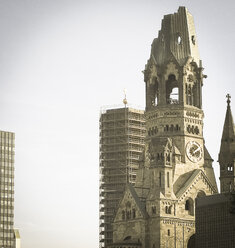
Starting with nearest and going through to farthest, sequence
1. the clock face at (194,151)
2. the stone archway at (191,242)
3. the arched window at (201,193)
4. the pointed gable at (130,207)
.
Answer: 1. the pointed gable at (130,207)
2. the stone archway at (191,242)
3. the arched window at (201,193)
4. the clock face at (194,151)

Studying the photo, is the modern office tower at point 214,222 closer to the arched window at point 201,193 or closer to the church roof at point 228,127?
the arched window at point 201,193

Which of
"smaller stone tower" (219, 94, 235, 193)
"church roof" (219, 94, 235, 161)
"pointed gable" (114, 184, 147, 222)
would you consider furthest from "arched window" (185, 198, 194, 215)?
"church roof" (219, 94, 235, 161)

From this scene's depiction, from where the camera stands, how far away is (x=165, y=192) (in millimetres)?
145125

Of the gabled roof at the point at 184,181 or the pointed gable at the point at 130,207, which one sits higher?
the gabled roof at the point at 184,181

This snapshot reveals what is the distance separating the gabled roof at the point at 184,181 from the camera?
149 meters

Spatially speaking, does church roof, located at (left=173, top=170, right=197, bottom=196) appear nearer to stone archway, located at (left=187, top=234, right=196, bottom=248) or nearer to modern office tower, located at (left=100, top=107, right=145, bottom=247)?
stone archway, located at (left=187, top=234, right=196, bottom=248)

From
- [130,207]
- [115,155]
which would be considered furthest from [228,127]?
[115,155]

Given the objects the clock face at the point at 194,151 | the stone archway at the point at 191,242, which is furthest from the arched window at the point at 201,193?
the stone archway at the point at 191,242

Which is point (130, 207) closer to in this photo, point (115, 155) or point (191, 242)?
point (191, 242)

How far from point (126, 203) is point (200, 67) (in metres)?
24.0

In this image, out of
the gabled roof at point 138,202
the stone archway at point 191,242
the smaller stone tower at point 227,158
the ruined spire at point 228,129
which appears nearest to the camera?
the gabled roof at point 138,202

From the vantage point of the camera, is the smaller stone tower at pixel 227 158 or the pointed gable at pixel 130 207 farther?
the smaller stone tower at pixel 227 158

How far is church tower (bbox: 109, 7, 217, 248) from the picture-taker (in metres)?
145

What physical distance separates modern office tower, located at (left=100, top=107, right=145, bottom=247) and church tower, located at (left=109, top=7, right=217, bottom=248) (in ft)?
115
